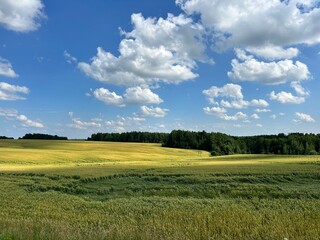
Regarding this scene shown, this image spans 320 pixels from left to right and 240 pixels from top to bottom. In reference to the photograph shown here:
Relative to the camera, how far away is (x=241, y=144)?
580ft

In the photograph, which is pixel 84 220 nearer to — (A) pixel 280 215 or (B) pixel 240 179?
(A) pixel 280 215

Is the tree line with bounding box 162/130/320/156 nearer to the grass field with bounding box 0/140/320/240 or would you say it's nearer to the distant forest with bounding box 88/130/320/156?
the distant forest with bounding box 88/130/320/156

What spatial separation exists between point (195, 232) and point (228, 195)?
52.5 feet

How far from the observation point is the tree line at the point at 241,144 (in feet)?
509

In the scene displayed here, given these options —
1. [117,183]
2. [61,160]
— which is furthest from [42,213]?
[61,160]

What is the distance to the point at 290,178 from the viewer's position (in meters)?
36.4

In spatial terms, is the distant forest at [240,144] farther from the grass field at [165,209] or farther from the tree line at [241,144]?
the grass field at [165,209]

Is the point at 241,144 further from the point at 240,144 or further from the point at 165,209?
the point at 165,209

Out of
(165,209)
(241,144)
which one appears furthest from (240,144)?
(165,209)

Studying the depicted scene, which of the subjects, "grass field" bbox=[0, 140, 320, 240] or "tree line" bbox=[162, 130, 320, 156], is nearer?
"grass field" bbox=[0, 140, 320, 240]

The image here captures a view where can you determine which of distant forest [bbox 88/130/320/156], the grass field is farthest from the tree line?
the grass field

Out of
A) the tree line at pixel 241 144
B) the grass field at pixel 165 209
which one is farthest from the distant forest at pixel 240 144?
the grass field at pixel 165 209

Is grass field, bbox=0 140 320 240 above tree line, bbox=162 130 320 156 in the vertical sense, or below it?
below

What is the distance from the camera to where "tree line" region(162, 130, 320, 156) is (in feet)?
509
